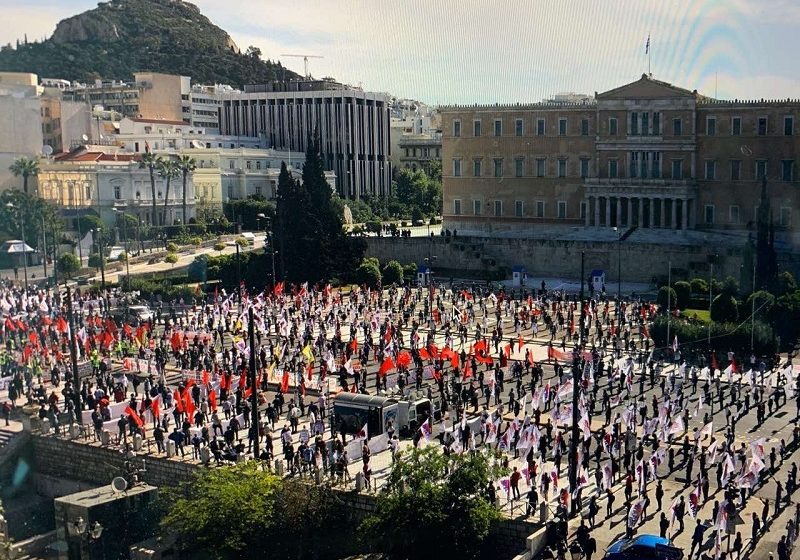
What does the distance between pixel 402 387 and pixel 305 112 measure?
8503 cm

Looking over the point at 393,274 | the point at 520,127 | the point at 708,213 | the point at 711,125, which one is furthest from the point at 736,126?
the point at 393,274

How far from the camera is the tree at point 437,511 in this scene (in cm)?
2241

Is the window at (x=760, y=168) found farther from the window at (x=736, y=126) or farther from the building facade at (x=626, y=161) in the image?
the window at (x=736, y=126)

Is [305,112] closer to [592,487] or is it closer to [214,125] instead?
[214,125]

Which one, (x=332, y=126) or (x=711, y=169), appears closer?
(x=711, y=169)

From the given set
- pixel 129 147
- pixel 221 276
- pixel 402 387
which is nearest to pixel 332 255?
pixel 221 276

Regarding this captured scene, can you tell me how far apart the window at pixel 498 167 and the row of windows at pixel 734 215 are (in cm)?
1474

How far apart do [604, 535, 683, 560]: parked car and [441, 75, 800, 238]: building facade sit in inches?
1844

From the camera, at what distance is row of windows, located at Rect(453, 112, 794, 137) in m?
64.4

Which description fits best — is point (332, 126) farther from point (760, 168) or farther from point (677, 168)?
point (760, 168)

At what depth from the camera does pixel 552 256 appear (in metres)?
67.2

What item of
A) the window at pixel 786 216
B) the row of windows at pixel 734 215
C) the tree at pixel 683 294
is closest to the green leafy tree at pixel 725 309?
the tree at pixel 683 294

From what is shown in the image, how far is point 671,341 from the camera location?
41.7 metres

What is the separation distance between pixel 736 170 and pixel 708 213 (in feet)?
10.8
